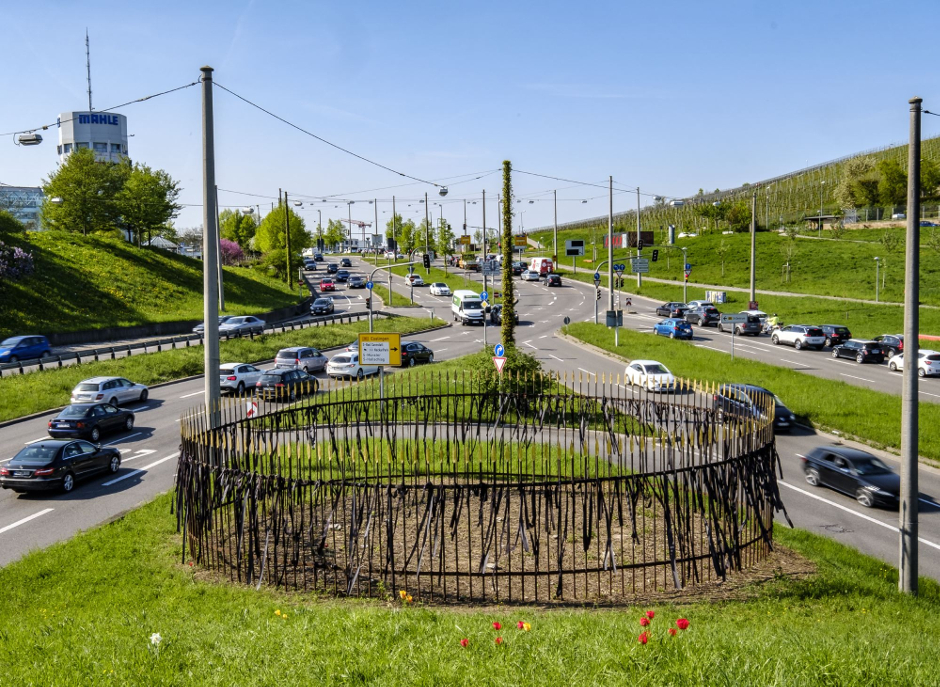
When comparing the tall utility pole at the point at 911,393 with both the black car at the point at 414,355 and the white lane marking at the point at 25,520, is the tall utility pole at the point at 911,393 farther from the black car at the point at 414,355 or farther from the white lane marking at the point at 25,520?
the black car at the point at 414,355

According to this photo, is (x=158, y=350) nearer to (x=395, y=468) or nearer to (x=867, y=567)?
(x=395, y=468)

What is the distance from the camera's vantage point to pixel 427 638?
8.99 metres

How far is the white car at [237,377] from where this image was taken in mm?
34562

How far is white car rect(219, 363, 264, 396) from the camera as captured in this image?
113ft

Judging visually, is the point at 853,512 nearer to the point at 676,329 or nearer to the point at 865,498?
the point at 865,498

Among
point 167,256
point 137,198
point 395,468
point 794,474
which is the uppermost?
point 137,198

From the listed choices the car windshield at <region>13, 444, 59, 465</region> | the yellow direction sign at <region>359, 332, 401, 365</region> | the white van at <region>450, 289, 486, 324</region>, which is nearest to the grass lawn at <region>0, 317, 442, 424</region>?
the white van at <region>450, 289, 486, 324</region>

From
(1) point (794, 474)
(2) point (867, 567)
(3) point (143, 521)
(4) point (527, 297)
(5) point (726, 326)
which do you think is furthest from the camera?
(4) point (527, 297)

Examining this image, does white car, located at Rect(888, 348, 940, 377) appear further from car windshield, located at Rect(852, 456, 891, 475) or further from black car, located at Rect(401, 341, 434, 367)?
black car, located at Rect(401, 341, 434, 367)

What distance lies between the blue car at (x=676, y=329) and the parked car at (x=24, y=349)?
40560 mm

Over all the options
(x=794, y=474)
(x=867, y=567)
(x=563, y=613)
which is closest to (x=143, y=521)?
(x=563, y=613)

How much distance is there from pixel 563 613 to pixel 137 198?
73.5 m

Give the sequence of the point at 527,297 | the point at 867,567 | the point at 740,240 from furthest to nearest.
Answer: the point at 740,240 < the point at 527,297 < the point at 867,567

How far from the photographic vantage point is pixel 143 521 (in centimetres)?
1616
